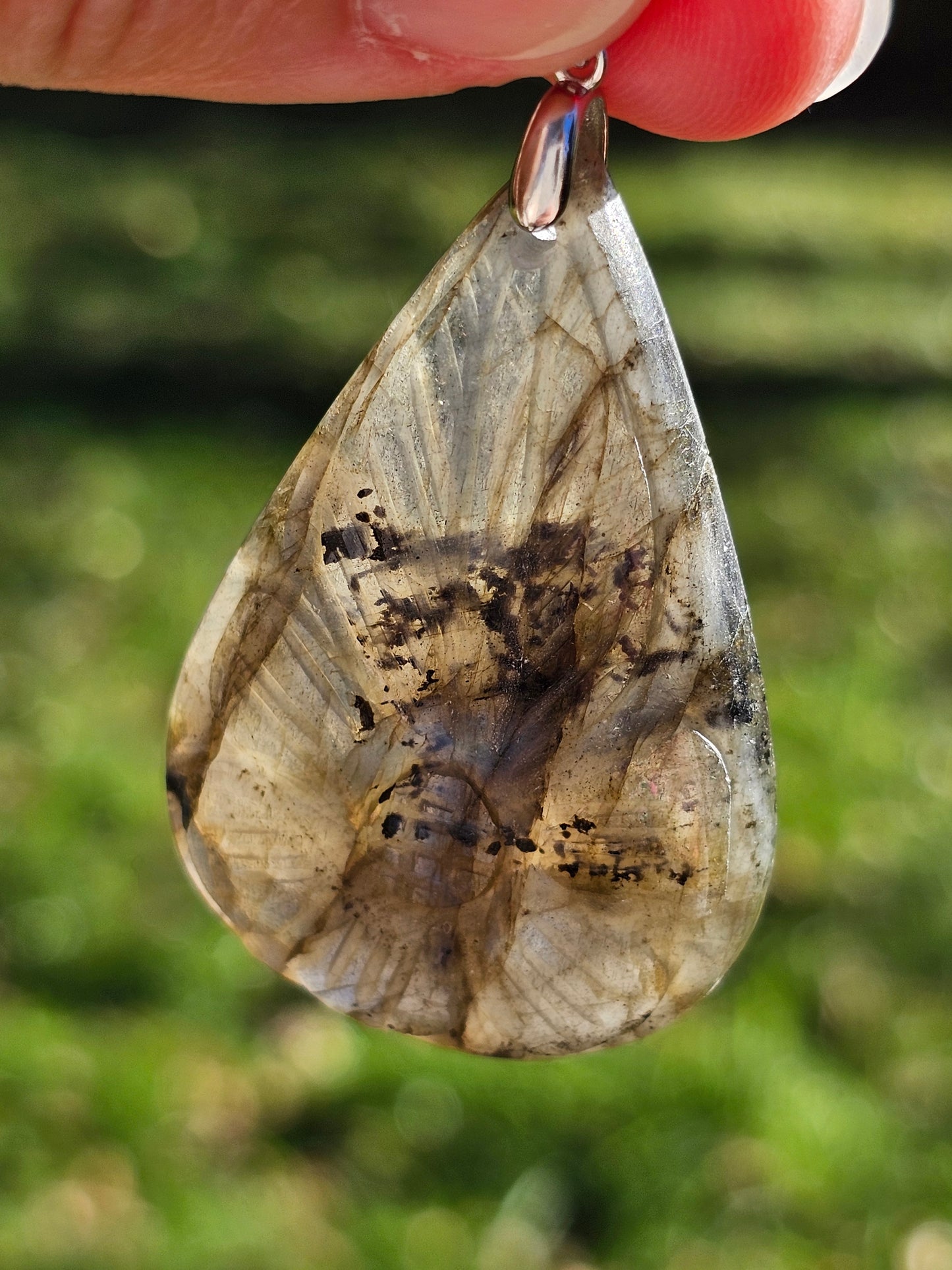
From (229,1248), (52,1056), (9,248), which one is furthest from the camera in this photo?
(9,248)

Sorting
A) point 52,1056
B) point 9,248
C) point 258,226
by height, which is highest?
point 258,226

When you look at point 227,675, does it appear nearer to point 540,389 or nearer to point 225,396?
point 540,389

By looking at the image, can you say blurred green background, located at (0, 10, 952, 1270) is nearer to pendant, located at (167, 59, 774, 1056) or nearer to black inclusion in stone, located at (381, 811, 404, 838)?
pendant, located at (167, 59, 774, 1056)

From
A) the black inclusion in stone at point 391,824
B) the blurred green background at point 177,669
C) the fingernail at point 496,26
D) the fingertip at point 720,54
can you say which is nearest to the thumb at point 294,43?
the fingernail at point 496,26

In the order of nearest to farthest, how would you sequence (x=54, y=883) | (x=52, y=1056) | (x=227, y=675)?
(x=227, y=675)
(x=52, y=1056)
(x=54, y=883)

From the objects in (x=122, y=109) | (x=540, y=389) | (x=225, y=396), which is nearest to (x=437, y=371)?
(x=540, y=389)

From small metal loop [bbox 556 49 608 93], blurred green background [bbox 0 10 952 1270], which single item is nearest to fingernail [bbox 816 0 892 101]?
small metal loop [bbox 556 49 608 93]

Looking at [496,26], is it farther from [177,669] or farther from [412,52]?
[177,669]

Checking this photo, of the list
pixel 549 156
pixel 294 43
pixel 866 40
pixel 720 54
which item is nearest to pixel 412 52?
pixel 294 43
